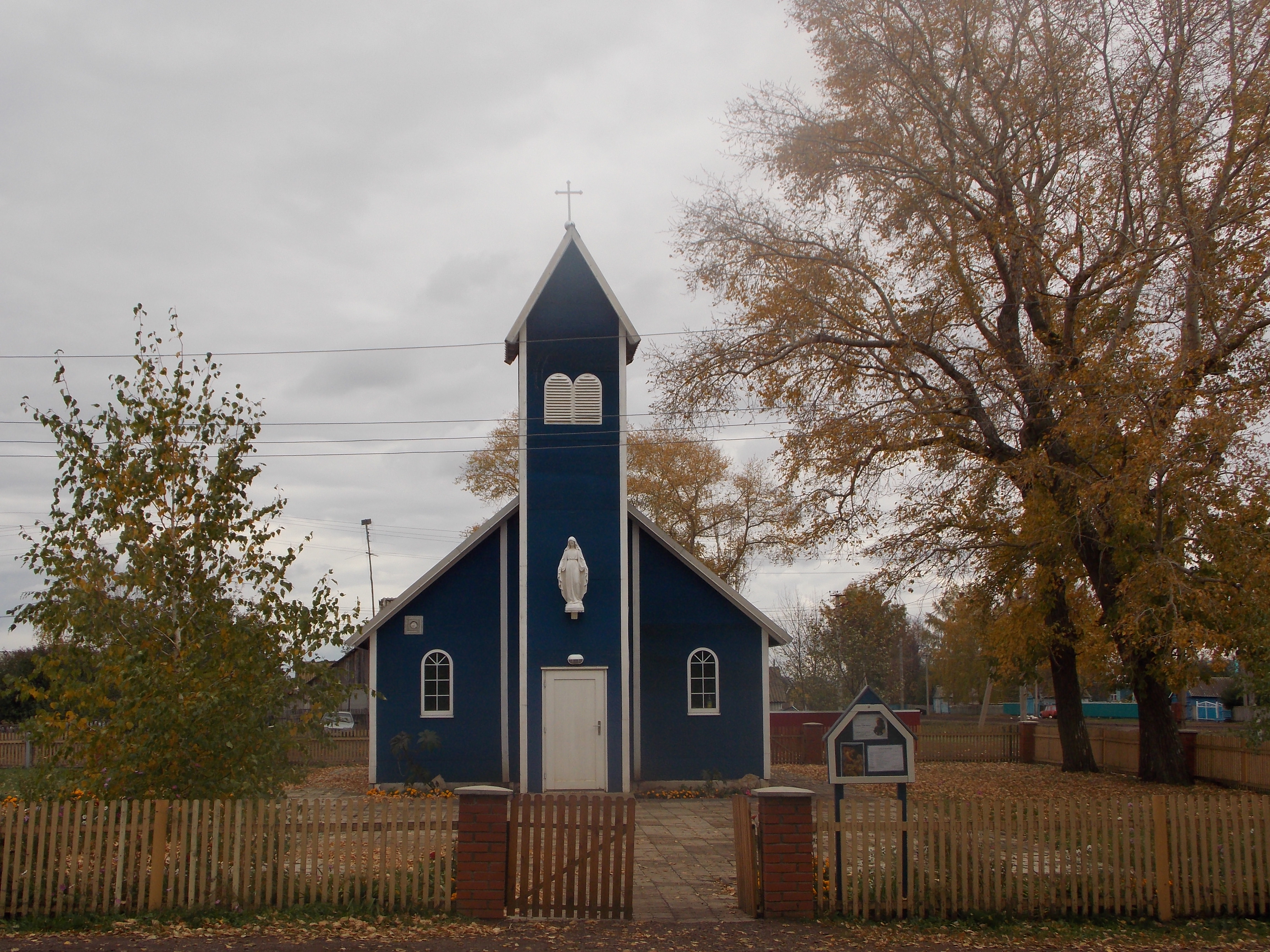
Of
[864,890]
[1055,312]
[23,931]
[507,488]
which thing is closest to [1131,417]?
[1055,312]

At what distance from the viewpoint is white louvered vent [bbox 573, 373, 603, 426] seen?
19.0 meters

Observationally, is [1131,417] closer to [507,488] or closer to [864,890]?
[864,890]

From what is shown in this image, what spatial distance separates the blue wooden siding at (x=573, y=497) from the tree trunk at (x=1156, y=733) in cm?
1028

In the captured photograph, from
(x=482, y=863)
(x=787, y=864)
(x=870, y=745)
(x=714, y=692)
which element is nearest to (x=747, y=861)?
(x=787, y=864)

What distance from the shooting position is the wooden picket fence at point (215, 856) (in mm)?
9281

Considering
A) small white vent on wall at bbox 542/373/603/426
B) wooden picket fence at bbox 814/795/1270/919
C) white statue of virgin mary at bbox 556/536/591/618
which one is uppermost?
small white vent on wall at bbox 542/373/603/426

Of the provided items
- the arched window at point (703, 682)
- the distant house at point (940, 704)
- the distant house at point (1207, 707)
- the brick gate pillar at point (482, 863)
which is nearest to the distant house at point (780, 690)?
the distant house at point (940, 704)

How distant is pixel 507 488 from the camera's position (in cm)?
4362

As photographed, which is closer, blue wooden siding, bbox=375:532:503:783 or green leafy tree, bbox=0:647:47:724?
blue wooden siding, bbox=375:532:503:783

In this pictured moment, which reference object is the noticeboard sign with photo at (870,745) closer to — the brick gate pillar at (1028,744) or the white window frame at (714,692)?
the white window frame at (714,692)

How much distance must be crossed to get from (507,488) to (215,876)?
34363mm

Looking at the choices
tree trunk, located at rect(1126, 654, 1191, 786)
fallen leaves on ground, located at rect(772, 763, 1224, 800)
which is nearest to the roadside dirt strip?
fallen leaves on ground, located at rect(772, 763, 1224, 800)

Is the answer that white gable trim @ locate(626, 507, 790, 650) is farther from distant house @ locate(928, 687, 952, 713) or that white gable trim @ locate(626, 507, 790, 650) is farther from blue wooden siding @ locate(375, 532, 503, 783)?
distant house @ locate(928, 687, 952, 713)

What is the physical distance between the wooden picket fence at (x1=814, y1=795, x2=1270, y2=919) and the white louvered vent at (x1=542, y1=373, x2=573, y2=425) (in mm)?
10315
